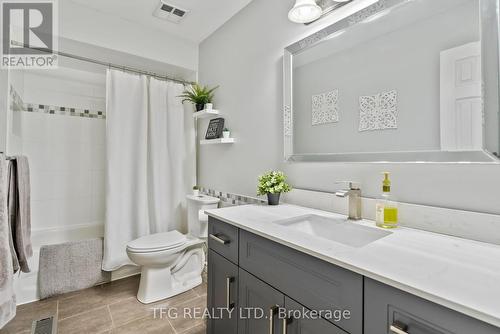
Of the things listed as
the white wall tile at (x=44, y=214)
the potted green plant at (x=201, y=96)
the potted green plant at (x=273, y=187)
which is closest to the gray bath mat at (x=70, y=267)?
the white wall tile at (x=44, y=214)

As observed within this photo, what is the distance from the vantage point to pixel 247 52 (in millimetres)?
1987

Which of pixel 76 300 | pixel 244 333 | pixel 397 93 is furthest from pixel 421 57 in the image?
pixel 76 300

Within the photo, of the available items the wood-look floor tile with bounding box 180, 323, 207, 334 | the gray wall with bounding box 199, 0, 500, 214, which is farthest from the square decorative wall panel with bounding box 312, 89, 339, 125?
the wood-look floor tile with bounding box 180, 323, 207, 334

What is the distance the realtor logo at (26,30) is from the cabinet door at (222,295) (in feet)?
6.61

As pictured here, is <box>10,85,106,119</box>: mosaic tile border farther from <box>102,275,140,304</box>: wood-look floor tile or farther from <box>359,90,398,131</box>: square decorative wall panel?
<box>359,90,398,131</box>: square decorative wall panel

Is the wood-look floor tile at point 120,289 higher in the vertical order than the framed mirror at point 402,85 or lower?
lower

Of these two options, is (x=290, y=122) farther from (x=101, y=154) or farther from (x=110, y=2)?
(x=101, y=154)

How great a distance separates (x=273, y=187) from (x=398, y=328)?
1001mm

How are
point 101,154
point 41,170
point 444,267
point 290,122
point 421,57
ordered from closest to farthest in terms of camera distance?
point 444,267
point 421,57
point 290,122
point 41,170
point 101,154

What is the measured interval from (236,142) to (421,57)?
1397mm

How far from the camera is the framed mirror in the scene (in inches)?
35.3

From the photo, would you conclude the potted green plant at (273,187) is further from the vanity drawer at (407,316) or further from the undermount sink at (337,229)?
the vanity drawer at (407,316)

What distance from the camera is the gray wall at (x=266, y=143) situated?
0.95 m

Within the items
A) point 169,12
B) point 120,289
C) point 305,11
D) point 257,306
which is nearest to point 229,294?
point 257,306
